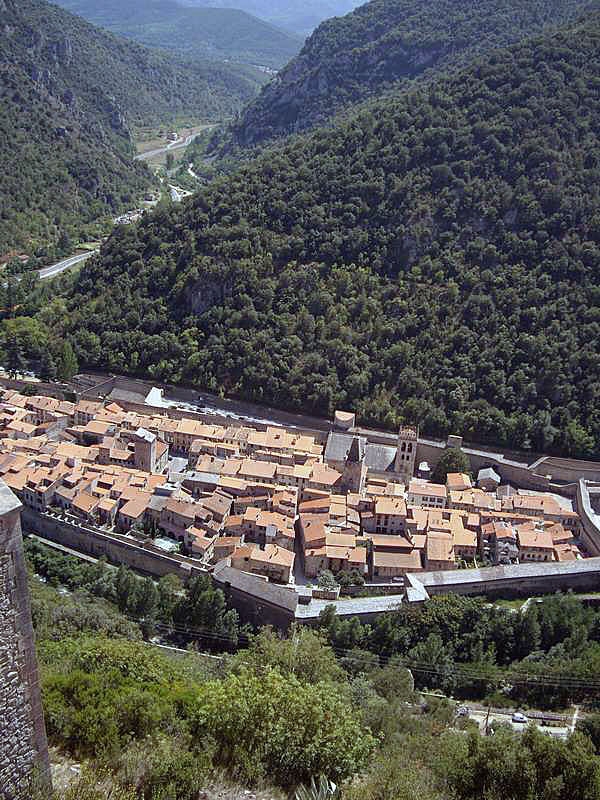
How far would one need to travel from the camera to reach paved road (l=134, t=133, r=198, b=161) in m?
91.5

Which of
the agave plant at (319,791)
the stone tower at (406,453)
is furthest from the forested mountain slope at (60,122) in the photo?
the agave plant at (319,791)

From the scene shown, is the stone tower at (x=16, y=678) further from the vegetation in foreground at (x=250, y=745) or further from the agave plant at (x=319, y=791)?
the agave plant at (x=319, y=791)

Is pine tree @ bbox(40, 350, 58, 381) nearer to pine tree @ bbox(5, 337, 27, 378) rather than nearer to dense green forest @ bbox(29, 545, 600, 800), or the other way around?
pine tree @ bbox(5, 337, 27, 378)

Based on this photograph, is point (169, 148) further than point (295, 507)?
Yes

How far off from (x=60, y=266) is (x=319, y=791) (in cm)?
5006

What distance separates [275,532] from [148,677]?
1196cm

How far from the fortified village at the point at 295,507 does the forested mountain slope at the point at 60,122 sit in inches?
1260

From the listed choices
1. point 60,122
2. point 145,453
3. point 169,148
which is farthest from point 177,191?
point 145,453

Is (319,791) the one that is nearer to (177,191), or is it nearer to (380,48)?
(177,191)

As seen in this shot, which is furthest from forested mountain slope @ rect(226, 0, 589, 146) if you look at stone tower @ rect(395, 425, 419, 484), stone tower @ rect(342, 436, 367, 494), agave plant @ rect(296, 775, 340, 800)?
agave plant @ rect(296, 775, 340, 800)

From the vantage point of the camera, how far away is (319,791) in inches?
395

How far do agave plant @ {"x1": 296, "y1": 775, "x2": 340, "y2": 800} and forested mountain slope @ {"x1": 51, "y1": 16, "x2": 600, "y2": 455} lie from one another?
77.5ft

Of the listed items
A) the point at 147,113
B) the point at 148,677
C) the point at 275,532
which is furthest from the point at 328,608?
the point at 147,113

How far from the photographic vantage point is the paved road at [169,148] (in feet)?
300
